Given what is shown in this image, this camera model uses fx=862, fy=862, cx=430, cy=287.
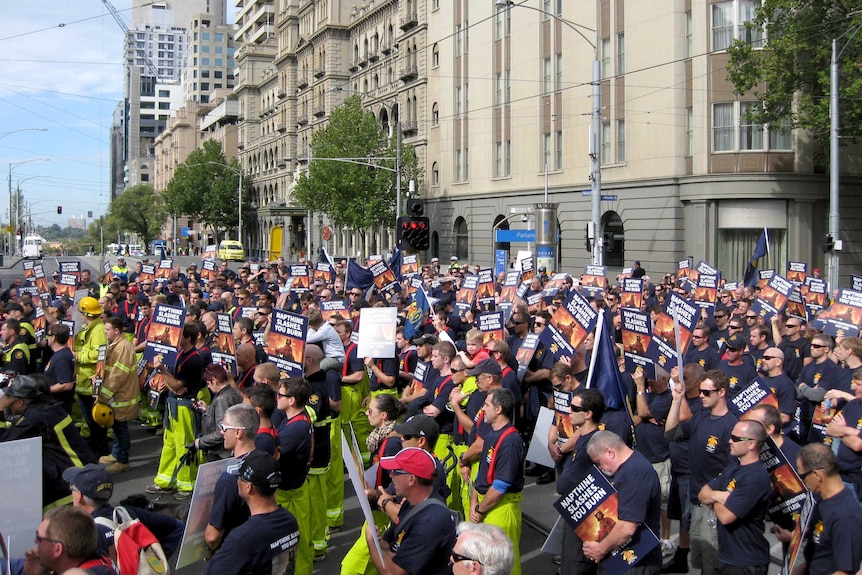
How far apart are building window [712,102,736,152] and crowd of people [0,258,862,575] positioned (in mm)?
21588

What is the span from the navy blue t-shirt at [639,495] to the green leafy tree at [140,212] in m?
116

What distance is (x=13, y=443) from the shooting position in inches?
204

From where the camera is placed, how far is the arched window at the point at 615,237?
37688 millimetres

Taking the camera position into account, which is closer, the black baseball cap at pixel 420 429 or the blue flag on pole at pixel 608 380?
the black baseball cap at pixel 420 429

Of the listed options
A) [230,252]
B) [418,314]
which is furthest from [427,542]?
[230,252]

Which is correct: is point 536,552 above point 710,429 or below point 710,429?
below

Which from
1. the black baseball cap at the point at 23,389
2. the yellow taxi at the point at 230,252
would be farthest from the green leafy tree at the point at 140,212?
the black baseball cap at the point at 23,389

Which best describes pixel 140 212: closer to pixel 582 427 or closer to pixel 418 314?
pixel 418 314

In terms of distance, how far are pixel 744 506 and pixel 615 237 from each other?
33.1m

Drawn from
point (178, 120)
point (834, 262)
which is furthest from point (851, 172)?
point (178, 120)

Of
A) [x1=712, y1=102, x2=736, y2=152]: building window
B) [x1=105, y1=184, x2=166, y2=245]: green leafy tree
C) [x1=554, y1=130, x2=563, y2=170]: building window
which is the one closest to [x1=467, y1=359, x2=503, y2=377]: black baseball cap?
[x1=712, y1=102, x2=736, y2=152]: building window

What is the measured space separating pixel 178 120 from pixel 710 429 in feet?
471

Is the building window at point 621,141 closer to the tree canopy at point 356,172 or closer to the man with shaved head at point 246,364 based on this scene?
the tree canopy at point 356,172

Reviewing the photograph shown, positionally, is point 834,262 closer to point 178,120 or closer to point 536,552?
point 536,552
